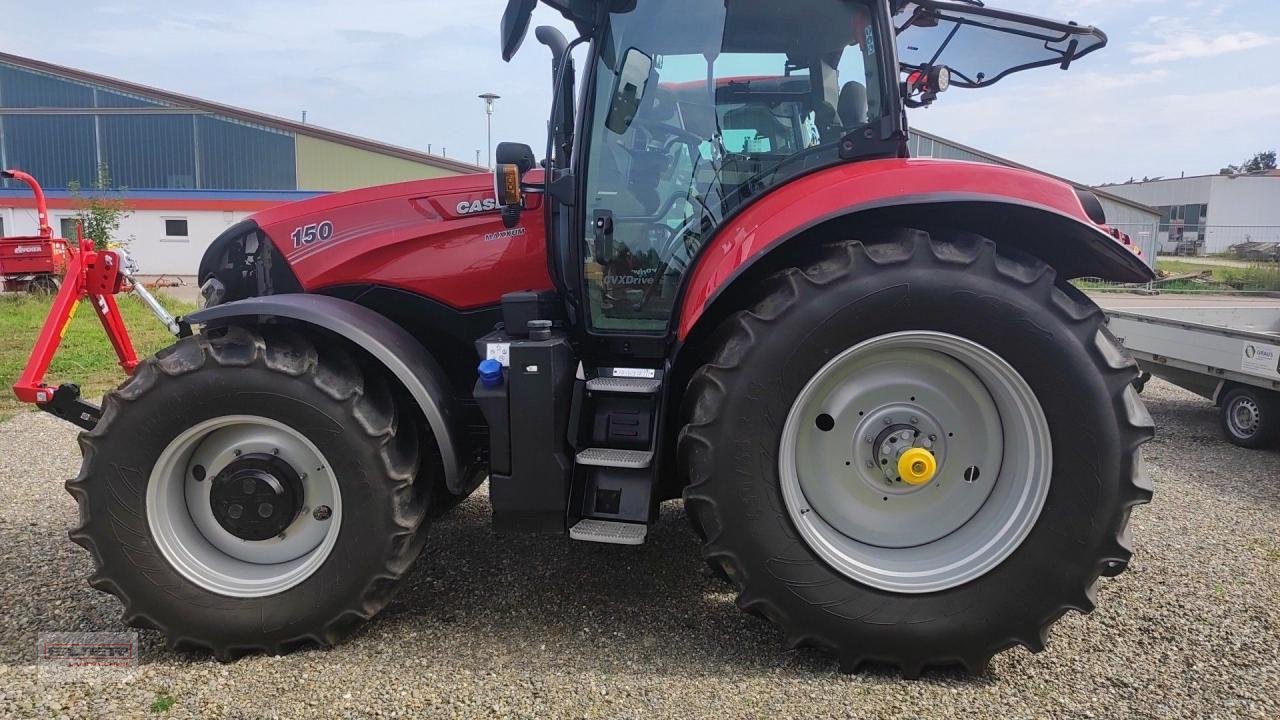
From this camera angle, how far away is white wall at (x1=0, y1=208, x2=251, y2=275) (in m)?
28.0

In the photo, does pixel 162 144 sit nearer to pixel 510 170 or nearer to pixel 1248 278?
pixel 510 170

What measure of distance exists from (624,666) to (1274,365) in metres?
5.49

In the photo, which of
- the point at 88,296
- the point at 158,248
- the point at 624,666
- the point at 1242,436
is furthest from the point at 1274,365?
the point at 158,248

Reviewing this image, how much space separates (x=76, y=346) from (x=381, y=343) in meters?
9.49

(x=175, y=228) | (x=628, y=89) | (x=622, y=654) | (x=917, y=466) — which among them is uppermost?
(x=175, y=228)

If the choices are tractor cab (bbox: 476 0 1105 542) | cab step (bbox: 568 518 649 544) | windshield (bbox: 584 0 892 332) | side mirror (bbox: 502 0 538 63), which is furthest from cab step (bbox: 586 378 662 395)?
side mirror (bbox: 502 0 538 63)

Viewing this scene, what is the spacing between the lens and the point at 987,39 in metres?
3.89

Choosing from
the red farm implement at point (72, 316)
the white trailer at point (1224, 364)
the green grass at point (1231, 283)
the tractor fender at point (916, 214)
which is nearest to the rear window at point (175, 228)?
the red farm implement at point (72, 316)

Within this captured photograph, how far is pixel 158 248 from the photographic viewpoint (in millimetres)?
28109

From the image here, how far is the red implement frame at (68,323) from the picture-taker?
3279 millimetres

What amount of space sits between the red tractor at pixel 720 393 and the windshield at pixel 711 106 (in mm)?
11

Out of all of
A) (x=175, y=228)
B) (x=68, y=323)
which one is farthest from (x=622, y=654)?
(x=175, y=228)

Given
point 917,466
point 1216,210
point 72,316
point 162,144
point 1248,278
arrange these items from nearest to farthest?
point 917,466 → point 72,316 → point 1248,278 → point 162,144 → point 1216,210

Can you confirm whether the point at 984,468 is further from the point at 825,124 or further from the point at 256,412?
the point at 256,412
